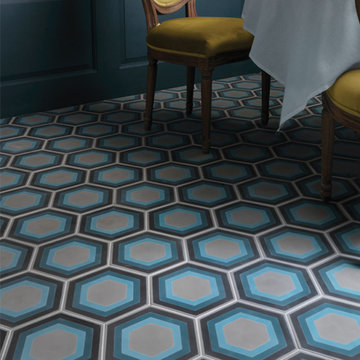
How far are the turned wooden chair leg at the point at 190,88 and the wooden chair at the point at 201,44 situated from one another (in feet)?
0.91

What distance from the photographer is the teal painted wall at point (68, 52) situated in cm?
285

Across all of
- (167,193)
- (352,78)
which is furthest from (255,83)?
(352,78)

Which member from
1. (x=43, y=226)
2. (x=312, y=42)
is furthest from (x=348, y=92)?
(x=43, y=226)

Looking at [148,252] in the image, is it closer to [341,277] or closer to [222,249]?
[222,249]

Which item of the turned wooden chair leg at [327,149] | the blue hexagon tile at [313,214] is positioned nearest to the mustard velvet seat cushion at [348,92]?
the turned wooden chair leg at [327,149]

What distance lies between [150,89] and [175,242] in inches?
42.4

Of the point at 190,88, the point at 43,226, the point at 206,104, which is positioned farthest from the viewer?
the point at 190,88

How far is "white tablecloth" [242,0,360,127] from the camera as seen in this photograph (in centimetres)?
179

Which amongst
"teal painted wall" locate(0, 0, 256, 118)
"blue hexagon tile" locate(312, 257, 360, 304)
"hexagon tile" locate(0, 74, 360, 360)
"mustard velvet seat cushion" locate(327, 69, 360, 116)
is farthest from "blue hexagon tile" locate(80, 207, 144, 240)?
"teal painted wall" locate(0, 0, 256, 118)

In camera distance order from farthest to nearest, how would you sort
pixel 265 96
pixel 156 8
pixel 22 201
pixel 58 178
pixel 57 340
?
pixel 265 96 < pixel 156 8 < pixel 58 178 < pixel 22 201 < pixel 57 340

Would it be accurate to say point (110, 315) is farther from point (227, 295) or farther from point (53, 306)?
point (227, 295)

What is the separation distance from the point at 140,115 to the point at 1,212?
1.18 m

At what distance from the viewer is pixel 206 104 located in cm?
246

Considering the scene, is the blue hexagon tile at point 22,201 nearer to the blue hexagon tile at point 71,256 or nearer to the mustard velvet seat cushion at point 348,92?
the blue hexagon tile at point 71,256
